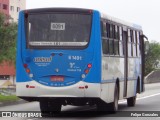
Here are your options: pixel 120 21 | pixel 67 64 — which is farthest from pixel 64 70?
pixel 120 21

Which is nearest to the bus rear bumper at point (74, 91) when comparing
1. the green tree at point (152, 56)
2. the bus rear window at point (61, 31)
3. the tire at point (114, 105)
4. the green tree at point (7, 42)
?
the bus rear window at point (61, 31)

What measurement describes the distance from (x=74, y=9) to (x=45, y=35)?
1.17 meters

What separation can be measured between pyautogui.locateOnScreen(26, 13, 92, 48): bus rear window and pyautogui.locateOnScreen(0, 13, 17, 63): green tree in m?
13.6

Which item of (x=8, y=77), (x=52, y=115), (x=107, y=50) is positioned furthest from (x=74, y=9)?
(x=8, y=77)

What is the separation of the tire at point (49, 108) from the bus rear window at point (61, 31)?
2.19 metres

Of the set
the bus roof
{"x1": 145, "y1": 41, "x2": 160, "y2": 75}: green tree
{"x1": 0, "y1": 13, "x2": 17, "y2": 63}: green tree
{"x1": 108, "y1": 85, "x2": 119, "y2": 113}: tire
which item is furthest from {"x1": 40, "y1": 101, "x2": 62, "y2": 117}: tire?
{"x1": 145, "y1": 41, "x2": 160, "y2": 75}: green tree

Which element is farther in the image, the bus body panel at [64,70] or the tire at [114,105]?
the tire at [114,105]

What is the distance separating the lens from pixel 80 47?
17.5 metres

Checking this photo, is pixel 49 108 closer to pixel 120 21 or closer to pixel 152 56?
pixel 120 21

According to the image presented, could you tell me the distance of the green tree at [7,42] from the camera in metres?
31.3

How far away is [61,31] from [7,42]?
46.9ft

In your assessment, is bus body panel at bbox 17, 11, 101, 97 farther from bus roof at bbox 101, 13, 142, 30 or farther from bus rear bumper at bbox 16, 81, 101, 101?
bus roof at bbox 101, 13, 142, 30

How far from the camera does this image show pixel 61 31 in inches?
695

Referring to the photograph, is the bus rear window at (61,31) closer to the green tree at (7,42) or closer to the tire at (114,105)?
the tire at (114,105)
